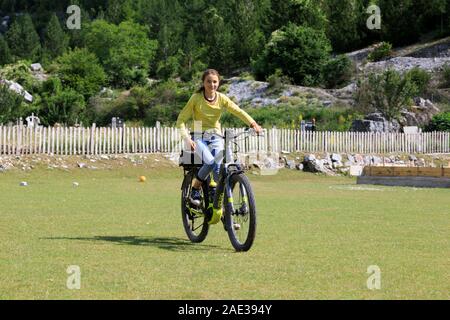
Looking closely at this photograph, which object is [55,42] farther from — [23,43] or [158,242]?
[158,242]

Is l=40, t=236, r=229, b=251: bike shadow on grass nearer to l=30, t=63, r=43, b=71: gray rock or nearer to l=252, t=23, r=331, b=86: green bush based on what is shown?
l=252, t=23, r=331, b=86: green bush

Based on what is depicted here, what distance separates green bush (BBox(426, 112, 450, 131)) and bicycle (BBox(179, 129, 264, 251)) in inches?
1476

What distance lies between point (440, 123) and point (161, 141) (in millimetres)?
18586

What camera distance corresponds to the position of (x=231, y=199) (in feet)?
29.3

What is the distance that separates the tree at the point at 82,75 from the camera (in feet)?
326

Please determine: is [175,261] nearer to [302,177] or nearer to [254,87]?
[302,177]

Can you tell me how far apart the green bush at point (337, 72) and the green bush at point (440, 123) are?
3226cm

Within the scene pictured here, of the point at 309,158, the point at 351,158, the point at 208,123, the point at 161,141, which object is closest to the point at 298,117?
the point at 351,158

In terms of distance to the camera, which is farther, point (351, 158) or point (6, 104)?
point (6, 104)

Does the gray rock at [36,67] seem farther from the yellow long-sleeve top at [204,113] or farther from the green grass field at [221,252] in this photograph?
the yellow long-sleeve top at [204,113]

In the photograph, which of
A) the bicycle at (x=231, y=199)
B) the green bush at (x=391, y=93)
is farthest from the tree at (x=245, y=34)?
the bicycle at (x=231, y=199)

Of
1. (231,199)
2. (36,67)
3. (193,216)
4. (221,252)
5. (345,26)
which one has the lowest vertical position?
(221,252)

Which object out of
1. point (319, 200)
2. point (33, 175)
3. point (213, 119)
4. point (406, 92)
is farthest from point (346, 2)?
point (213, 119)

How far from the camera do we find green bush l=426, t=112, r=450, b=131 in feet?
147
